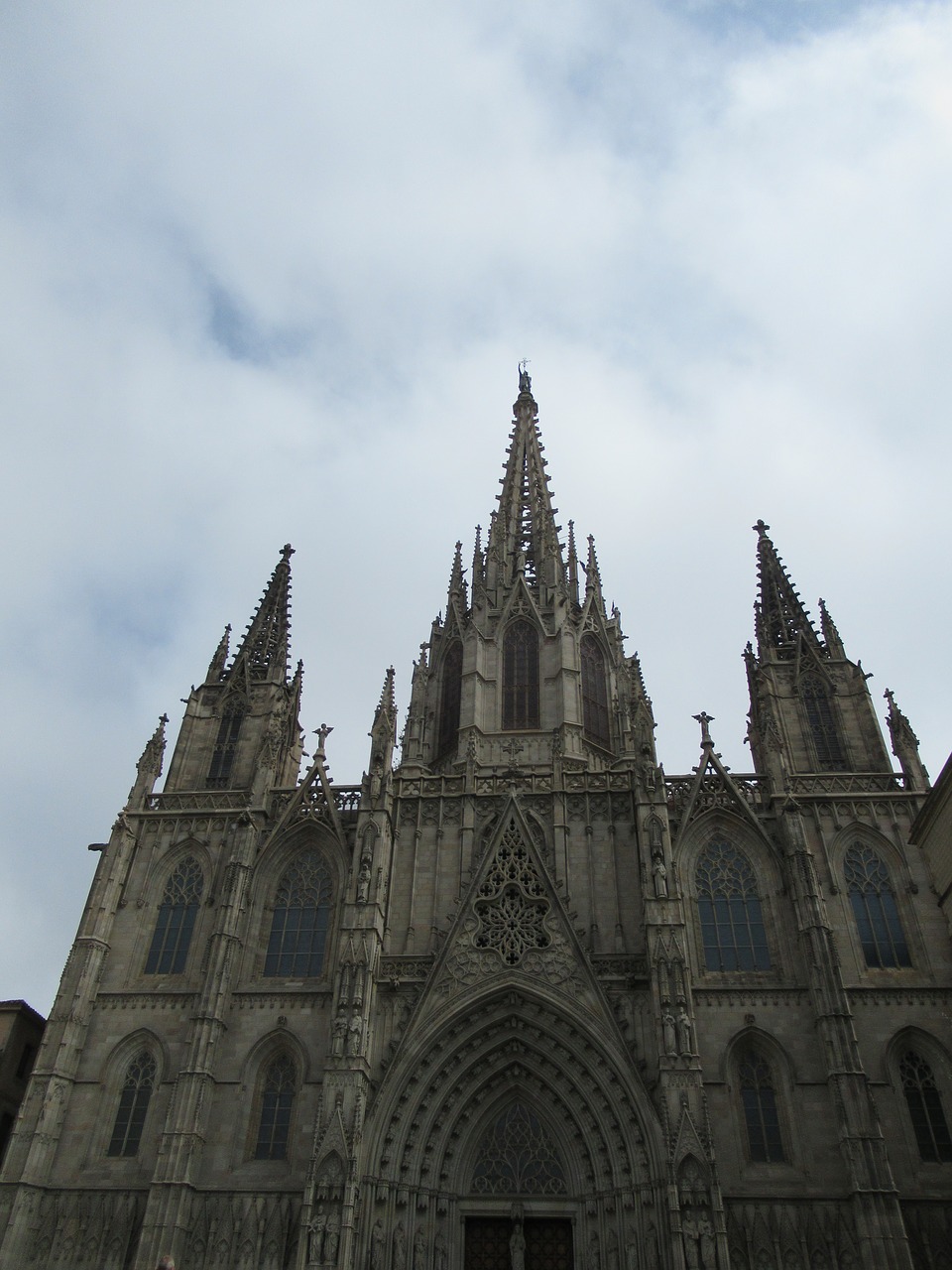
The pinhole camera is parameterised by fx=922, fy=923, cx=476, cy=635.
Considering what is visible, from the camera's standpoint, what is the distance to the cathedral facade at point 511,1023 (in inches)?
827

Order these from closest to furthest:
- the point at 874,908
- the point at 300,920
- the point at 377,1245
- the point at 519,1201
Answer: the point at 377,1245 → the point at 519,1201 → the point at 874,908 → the point at 300,920

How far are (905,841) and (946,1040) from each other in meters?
5.50

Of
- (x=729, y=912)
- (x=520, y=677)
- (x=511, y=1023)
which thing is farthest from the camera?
(x=520, y=677)

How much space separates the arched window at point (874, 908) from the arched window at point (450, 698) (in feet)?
44.2

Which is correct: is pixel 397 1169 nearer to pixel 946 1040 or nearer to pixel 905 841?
pixel 946 1040

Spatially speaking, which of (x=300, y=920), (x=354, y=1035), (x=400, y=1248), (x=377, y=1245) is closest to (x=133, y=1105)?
(x=300, y=920)

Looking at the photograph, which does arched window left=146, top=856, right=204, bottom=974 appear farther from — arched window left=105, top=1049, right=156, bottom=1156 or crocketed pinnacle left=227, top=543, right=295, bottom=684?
crocketed pinnacle left=227, top=543, right=295, bottom=684

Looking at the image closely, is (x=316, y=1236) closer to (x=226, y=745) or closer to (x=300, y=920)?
(x=300, y=920)

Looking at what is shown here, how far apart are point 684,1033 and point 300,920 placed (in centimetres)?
1135

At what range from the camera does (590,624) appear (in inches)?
1428

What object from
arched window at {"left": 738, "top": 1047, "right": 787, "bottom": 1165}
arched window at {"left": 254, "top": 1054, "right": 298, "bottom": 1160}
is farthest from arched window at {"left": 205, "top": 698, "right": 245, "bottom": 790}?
arched window at {"left": 738, "top": 1047, "right": 787, "bottom": 1165}

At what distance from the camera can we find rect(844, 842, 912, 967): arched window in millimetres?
24531

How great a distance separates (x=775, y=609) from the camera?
114 feet

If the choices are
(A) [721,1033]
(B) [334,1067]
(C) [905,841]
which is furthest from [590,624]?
(B) [334,1067]
